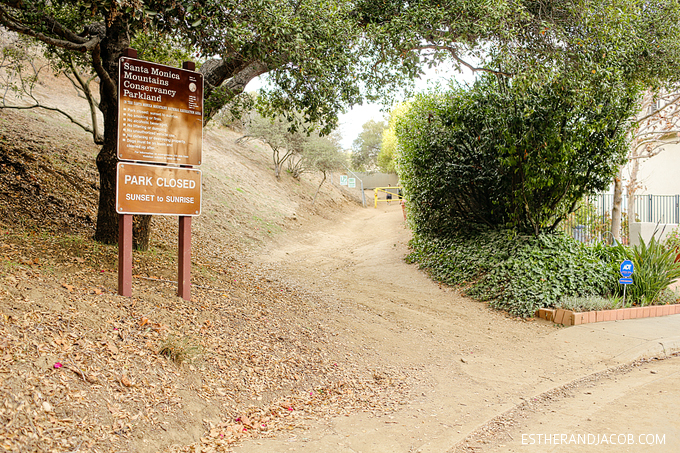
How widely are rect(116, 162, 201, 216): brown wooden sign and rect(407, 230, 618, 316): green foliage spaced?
5.67 m

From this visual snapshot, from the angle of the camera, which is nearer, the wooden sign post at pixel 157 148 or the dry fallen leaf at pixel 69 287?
the dry fallen leaf at pixel 69 287

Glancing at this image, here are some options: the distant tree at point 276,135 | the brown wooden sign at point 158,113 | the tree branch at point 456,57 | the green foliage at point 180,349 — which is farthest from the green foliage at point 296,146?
the green foliage at point 180,349

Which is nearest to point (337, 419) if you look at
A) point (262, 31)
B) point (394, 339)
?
point (394, 339)

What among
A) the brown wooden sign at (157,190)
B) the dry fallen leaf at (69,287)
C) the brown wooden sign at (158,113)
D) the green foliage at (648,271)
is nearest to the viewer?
the dry fallen leaf at (69,287)

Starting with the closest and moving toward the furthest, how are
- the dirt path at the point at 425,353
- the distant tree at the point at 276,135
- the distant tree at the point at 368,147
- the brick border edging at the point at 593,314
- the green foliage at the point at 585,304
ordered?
the dirt path at the point at 425,353 → the brick border edging at the point at 593,314 → the green foliage at the point at 585,304 → the distant tree at the point at 276,135 → the distant tree at the point at 368,147

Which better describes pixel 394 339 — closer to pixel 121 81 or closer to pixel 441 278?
pixel 441 278

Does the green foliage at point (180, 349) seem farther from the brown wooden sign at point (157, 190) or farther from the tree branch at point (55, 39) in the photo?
the tree branch at point (55, 39)

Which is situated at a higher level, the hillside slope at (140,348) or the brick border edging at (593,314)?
the hillside slope at (140,348)

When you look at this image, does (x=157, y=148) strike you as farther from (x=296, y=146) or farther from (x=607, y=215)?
(x=296, y=146)

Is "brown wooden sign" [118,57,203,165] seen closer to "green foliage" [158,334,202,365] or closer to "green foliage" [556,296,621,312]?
"green foliage" [158,334,202,365]

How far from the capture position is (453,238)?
34.3 ft

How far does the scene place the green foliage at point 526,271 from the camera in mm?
7968

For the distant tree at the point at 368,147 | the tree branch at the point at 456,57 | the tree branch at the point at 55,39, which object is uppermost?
the distant tree at the point at 368,147

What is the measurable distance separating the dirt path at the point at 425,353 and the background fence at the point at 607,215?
439 centimetres
